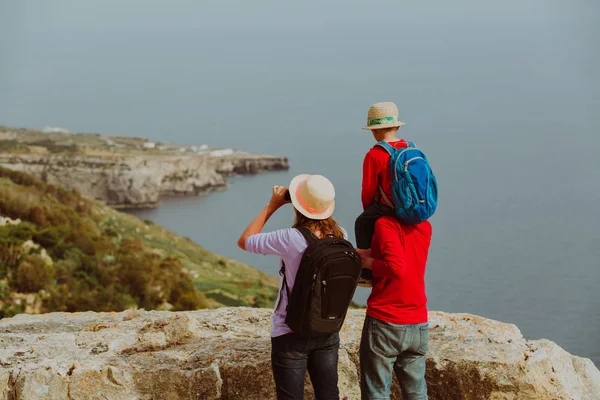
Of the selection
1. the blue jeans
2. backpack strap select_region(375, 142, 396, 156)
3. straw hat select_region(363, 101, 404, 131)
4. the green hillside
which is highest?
straw hat select_region(363, 101, 404, 131)

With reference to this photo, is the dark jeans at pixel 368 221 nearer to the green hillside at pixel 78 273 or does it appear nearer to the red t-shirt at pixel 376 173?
the red t-shirt at pixel 376 173

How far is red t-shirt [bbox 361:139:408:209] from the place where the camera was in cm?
444

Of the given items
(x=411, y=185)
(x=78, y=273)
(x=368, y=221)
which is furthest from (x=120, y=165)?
(x=411, y=185)

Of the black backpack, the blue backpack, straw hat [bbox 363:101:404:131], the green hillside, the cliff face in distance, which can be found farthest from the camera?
the cliff face in distance

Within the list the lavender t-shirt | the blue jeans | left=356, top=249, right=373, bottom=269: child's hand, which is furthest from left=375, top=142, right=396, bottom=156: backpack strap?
the blue jeans

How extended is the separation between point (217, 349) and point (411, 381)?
201cm

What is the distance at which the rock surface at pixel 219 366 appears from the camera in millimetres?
5551

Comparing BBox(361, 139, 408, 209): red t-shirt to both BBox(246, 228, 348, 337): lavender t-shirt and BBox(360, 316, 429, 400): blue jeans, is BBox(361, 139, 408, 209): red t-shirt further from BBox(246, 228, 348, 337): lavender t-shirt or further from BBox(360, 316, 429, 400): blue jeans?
BBox(360, 316, 429, 400): blue jeans

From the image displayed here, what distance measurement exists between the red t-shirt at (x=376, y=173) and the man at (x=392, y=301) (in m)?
0.20

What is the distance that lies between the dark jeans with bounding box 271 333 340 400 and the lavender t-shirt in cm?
10

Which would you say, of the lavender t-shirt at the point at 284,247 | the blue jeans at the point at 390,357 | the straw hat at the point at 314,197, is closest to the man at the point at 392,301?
the blue jeans at the point at 390,357

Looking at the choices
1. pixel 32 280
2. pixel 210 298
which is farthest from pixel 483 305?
pixel 32 280

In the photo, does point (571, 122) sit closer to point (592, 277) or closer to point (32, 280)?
point (592, 277)

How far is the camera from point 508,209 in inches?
3199
